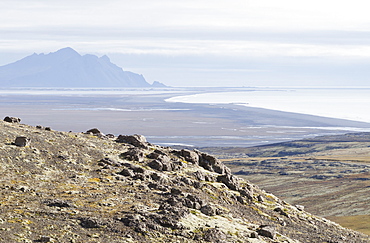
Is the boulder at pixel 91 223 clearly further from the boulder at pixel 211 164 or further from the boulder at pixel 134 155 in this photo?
the boulder at pixel 211 164

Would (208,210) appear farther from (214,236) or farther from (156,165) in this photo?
(156,165)

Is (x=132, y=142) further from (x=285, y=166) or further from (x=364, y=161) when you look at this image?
(x=364, y=161)

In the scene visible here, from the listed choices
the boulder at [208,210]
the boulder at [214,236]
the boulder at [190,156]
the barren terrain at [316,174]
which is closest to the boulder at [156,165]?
the boulder at [190,156]

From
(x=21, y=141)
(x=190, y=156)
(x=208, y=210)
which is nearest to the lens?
(x=208, y=210)

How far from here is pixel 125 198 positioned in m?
32.2

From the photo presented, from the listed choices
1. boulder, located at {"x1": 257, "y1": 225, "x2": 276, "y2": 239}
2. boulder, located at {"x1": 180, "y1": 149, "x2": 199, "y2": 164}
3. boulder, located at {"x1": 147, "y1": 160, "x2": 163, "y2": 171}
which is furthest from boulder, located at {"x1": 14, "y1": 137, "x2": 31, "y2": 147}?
boulder, located at {"x1": 257, "y1": 225, "x2": 276, "y2": 239}

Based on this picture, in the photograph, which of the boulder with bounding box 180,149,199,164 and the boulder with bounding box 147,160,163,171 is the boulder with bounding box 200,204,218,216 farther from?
the boulder with bounding box 180,149,199,164

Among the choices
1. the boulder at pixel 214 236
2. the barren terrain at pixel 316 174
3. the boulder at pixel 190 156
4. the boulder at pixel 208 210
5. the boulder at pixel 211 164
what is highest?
the boulder at pixel 190 156

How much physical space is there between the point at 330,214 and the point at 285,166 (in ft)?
197

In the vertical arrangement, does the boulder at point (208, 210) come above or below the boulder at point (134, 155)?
below

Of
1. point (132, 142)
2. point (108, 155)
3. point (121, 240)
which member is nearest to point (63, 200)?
point (121, 240)

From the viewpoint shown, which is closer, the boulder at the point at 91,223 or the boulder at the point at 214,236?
the boulder at the point at 91,223

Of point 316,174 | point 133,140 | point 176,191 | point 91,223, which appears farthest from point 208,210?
point 316,174

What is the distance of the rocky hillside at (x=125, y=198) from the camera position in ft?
88.8
